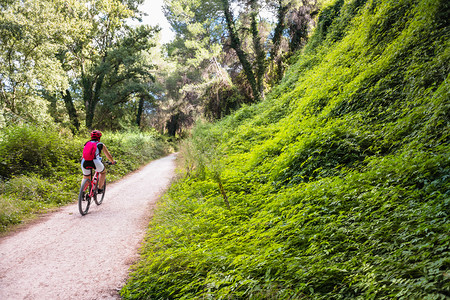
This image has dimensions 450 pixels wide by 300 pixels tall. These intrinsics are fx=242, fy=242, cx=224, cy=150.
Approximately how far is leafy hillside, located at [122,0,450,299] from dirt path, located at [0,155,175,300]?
0.42 meters

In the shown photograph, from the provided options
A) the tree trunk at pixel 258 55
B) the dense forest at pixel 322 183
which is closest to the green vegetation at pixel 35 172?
the dense forest at pixel 322 183

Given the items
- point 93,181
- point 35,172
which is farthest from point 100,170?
point 35,172

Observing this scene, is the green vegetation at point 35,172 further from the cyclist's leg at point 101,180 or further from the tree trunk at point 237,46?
the tree trunk at point 237,46

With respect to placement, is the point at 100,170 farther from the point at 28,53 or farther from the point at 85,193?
the point at 28,53

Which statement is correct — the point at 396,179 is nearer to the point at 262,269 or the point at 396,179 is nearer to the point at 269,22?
the point at 262,269

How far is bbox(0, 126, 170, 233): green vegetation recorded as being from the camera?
6.85m

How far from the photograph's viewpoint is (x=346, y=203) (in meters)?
3.29

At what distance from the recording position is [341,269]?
231 centimetres

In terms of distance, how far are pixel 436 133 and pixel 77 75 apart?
1016 inches

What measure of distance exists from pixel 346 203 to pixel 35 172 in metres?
11.3

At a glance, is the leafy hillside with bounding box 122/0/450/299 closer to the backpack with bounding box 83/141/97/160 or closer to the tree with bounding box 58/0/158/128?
the backpack with bounding box 83/141/97/160

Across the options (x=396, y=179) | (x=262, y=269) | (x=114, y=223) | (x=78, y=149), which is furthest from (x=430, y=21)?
(x=78, y=149)

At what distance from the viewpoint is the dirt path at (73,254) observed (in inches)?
134

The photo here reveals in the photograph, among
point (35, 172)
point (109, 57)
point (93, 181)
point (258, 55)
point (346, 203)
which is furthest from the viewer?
point (109, 57)
